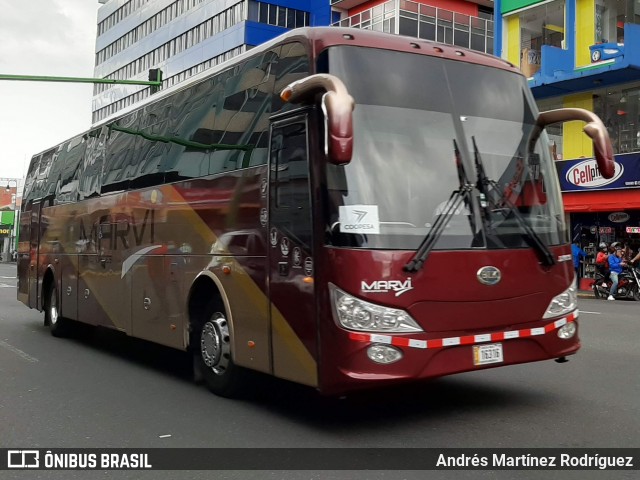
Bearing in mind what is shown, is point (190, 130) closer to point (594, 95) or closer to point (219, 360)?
point (219, 360)

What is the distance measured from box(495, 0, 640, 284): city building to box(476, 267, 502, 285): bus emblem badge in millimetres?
17934

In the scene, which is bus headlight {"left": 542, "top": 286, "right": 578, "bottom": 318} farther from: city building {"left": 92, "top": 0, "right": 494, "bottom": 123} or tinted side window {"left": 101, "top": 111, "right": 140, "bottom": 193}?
city building {"left": 92, "top": 0, "right": 494, "bottom": 123}

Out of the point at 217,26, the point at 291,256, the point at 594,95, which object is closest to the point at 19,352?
the point at 291,256

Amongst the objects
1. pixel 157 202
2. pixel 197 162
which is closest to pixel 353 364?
pixel 197 162

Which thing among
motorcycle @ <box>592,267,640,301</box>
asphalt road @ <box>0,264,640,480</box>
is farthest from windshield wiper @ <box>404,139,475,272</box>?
motorcycle @ <box>592,267,640,301</box>

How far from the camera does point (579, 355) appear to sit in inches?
368

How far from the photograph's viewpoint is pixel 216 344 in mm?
7184

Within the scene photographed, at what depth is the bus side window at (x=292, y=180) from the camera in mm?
5820

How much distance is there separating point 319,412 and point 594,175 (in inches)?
765

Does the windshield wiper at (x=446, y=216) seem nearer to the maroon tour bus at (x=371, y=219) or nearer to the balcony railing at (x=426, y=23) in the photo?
the maroon tour bus at (x=371, y=219)

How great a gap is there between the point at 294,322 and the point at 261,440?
3.09ft

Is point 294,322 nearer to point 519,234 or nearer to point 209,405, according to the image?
point 209,405

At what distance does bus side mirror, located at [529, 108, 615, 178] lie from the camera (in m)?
6.24

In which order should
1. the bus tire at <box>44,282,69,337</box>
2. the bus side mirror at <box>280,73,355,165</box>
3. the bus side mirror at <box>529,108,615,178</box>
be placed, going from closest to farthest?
the bus side mirror at <box>280,73,355,165</box> → the bus side mirror at <box>529,108,615,178</box> → the bus tire at <box>44,282,69,337</box>
